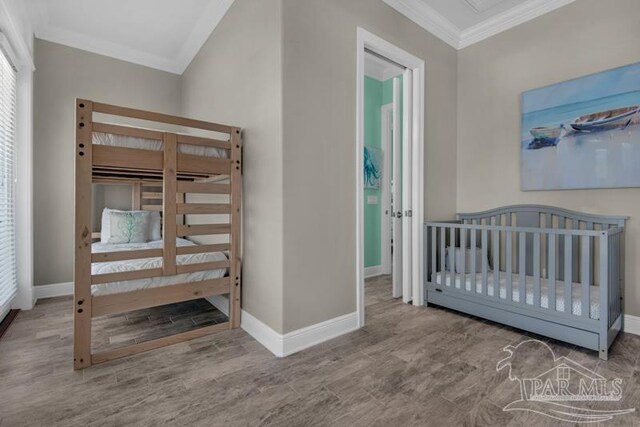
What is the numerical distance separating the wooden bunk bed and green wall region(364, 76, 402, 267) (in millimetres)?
2091

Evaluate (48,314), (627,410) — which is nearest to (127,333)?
(48,314)

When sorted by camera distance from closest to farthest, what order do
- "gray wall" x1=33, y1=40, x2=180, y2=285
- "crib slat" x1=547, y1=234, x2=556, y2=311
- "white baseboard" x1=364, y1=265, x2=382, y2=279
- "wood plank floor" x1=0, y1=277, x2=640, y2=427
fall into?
"wood plank floor" x1=0, y1=277, x2=640, y2=427, "crib slat" x1=547, y1=234, x2=556, y2=311, "gray wall" x1=33, y1=40, x2=180, y2=285, "white baseboard" x1=364, y1=265, x2=382, y2=279

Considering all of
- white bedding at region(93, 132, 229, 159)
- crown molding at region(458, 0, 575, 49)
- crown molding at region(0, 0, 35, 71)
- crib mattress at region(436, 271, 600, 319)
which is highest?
crown molding at region(458, 0, 575, 49)

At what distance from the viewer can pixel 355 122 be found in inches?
91.4

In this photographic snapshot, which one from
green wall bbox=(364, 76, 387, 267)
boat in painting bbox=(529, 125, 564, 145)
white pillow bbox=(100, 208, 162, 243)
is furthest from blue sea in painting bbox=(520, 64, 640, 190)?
white pillow bbox=(100, 208, 162, 243)

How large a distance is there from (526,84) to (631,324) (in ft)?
6.77

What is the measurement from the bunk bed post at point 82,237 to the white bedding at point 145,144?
0.32 ft

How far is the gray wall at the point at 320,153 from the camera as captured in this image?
1.98 m

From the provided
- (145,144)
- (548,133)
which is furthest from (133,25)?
(548,133)

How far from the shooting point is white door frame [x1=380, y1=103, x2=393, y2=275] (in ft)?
13.5

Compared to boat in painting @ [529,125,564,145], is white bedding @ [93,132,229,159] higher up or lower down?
lower down

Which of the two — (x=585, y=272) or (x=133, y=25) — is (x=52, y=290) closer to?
(x=133, y=25)

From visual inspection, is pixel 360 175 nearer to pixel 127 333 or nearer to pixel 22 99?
pixel 127 333

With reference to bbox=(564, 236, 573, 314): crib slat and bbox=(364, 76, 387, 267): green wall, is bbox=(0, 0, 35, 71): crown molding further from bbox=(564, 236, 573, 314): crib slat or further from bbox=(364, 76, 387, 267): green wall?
bbox=(564, 236, 573, 314): crib slat
